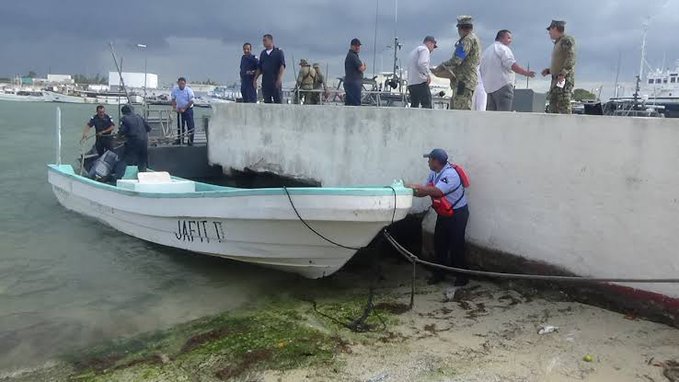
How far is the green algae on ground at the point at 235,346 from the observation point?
191 inches

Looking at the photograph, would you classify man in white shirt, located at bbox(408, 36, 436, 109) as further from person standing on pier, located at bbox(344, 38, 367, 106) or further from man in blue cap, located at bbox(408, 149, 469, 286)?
man in blue cap, located at bbox(408, 149, 469, 286)

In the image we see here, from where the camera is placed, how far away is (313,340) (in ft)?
17.3

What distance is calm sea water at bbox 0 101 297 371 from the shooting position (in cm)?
592

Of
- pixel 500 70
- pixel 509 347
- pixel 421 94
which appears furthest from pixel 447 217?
pixel 421 94

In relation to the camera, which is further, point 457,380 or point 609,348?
point 609,348

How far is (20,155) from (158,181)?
1691 centimetres

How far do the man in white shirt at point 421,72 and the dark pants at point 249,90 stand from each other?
15.2 feet

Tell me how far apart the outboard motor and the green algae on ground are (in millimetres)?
6055

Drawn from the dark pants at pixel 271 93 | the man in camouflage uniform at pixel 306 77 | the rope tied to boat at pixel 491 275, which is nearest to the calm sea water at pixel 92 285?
the rope tied to boat at pixel 491 275

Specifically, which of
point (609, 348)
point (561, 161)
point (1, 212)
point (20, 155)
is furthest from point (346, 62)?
point (20, 155)

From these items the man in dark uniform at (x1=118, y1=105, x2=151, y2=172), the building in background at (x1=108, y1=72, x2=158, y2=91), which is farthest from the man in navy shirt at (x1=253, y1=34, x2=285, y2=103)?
the building in background at (x1=108, y1=72, x2=158, y2=91)

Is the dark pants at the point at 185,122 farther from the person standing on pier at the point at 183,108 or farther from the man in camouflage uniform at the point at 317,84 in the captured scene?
the man in camouflage uniform at the point at 317,84

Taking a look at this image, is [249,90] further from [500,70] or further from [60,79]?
[60,79]

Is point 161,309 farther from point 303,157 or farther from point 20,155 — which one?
point 20,155
